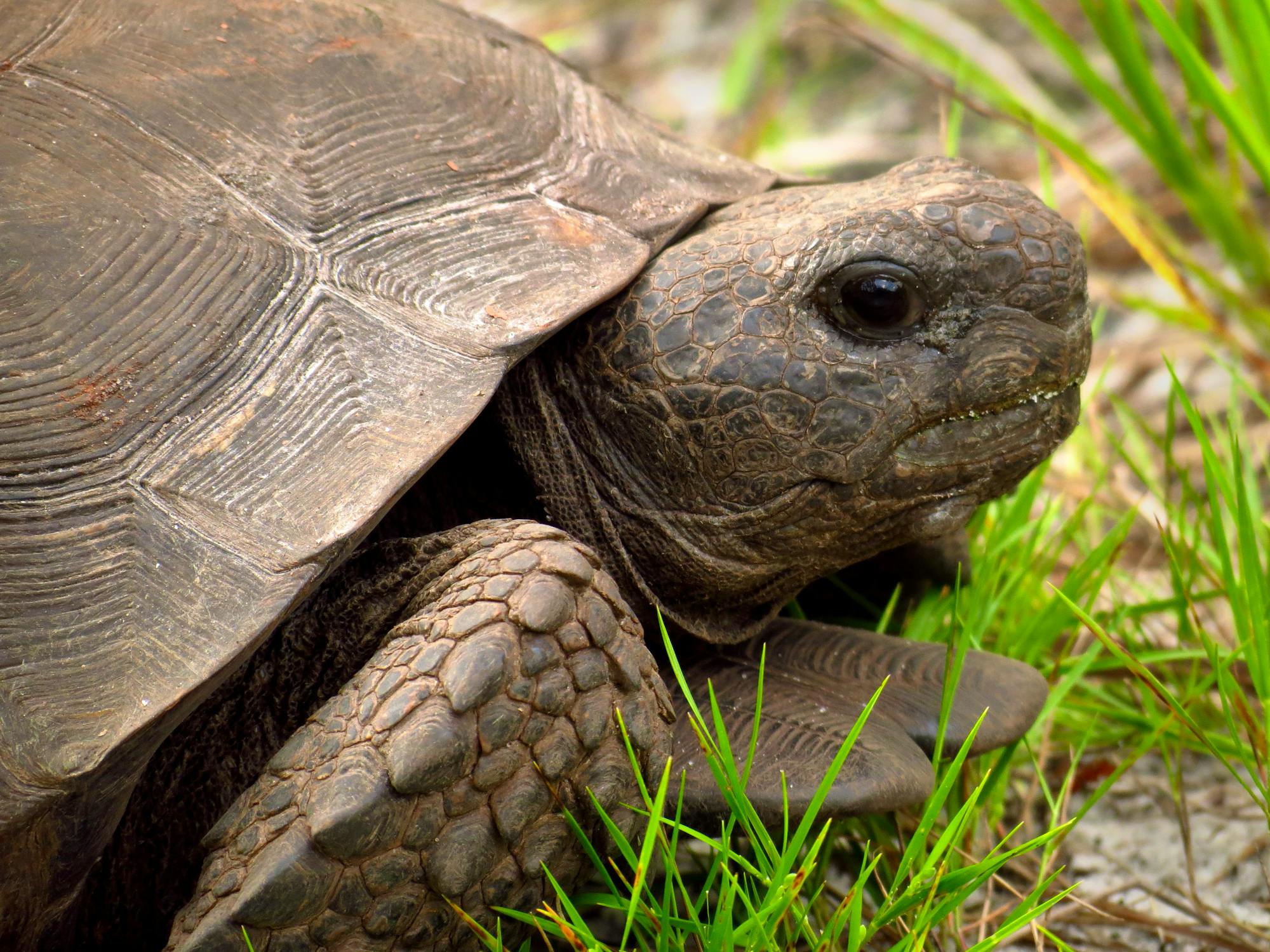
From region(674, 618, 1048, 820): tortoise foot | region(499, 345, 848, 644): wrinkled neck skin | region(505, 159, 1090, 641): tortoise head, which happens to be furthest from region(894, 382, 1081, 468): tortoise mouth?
region(674, 618, 1048, 820): tortoise foot

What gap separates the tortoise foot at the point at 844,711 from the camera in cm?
188

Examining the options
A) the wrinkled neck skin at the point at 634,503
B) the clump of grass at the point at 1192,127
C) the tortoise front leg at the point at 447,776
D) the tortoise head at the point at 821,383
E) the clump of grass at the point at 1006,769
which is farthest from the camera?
the clump of grass at the point at 1192,127

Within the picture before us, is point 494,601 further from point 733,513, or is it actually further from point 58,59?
point 58,59

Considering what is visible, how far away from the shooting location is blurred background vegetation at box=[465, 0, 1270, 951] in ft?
6.09

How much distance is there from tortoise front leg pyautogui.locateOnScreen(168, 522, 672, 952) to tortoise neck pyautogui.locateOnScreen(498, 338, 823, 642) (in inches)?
13.0

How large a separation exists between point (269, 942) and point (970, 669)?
4.22 feet

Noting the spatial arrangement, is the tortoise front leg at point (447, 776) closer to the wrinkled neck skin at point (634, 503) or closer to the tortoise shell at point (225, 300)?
the tortoise shell at point (225, 300)

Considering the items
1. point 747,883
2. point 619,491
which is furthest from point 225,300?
point 747,883

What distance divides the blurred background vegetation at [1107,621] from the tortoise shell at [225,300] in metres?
0.62

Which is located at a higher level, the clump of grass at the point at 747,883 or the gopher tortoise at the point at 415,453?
the gopher tortoise at the point at 415,453

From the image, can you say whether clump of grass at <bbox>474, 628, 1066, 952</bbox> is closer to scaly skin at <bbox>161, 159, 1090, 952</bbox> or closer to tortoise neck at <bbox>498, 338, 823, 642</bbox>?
scaly skin at <bbox>161, 159, 1090, 952</bbox>

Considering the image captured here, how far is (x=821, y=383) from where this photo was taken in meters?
1.98

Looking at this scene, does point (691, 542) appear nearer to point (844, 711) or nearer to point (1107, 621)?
point (844, 711)

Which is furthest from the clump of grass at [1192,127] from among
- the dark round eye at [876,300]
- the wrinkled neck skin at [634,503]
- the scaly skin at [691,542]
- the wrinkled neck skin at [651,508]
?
the wrinkled neck skin at [634,503]
